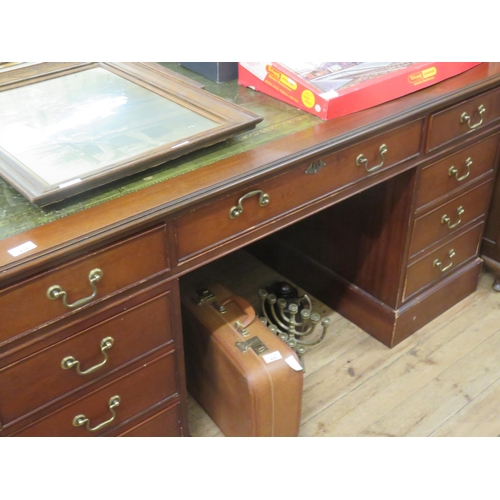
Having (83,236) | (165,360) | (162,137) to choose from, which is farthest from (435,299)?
(83,236)

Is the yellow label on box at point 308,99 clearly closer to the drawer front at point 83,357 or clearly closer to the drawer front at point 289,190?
the drawer front at point 289,190

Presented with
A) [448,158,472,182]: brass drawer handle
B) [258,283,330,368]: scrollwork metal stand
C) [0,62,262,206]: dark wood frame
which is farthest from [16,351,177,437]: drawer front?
[448,158,472,182]: brass drawer handle

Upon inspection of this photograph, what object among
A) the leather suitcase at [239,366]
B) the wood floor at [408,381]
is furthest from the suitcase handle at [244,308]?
the wood floor at [408,381]

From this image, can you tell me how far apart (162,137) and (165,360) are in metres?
0.46

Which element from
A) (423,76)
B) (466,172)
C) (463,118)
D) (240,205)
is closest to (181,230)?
(240,205)

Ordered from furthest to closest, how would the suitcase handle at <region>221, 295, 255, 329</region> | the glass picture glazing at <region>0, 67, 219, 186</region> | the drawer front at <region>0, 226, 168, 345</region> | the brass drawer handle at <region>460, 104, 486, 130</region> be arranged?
1. the brass drawer handle at <region>460, 104, 486, 130</region>
2. the suitcase handle at <region>221, 295, 255, 329</region>
3. the glass picture glazing at <region>0, 67, 219, 186</region>
4. the drawer front at <region>0, 226, 168, 345</region>

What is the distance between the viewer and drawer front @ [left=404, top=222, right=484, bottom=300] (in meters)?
1.84

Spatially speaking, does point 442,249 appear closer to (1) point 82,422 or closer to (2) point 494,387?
(2) point 494,387

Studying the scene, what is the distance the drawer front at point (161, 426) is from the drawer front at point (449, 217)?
2.70ft

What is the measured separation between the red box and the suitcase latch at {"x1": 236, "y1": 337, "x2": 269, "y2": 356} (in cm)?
54

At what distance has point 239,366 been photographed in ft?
4.58

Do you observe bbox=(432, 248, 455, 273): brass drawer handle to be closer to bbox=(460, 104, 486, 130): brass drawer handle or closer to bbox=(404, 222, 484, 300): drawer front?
bbox=(404, 222, 484, 300): drawer front

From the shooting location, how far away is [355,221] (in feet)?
6.03

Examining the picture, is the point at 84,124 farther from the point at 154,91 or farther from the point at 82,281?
the point at 82,281
